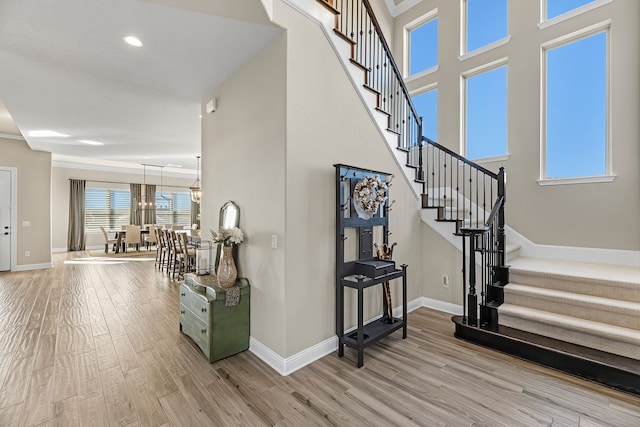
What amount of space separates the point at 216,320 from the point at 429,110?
5.33 metres

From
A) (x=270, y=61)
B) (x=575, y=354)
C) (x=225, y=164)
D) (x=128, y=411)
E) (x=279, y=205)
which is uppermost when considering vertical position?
(x=270, y=61)

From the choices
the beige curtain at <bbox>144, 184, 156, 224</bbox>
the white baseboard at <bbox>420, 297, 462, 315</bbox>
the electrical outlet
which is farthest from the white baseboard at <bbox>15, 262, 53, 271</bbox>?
the electrical outlet

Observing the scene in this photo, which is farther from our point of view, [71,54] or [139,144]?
[139,144]

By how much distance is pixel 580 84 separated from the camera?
153 inches

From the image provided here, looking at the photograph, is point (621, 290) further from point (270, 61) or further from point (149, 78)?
point (149, 78)

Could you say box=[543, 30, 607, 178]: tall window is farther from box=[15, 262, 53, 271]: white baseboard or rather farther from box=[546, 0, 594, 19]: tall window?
box=[15, 262, 53, 271]: white baseboard

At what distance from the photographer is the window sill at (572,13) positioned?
368 cm

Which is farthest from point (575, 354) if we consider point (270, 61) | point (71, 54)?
point (71, 54)

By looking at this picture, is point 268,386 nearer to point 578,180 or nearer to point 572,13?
point 578,180

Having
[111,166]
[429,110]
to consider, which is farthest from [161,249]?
[429,110]

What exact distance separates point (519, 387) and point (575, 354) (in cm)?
67

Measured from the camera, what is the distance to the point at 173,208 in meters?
11.6

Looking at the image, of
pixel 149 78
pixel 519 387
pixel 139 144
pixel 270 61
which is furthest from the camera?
pixel 139 144

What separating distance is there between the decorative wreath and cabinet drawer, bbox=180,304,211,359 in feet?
6.18
